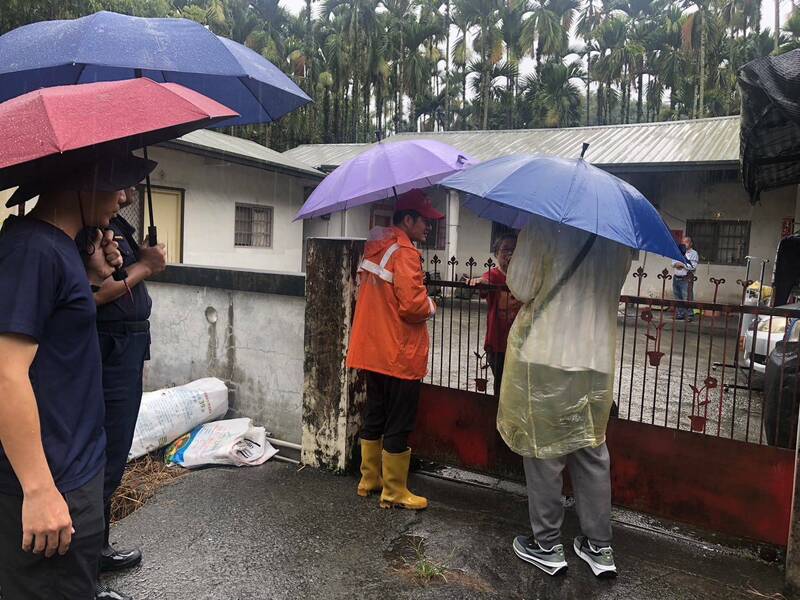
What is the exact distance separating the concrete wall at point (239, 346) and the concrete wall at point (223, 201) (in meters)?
6.27

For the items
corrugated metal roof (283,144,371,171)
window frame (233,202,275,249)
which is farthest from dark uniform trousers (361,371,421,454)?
corrugated metal roof (283,144,371,171)

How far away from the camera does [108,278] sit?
227cm

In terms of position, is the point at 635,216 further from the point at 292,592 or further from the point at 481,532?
the point at 292,592

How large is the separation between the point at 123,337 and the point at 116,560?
115 cm

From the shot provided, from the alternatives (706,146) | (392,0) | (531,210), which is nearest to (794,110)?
(531,210)

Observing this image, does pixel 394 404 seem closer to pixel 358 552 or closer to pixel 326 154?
pixel 358 552

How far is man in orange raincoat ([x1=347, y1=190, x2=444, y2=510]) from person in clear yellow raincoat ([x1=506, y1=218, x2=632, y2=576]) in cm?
65

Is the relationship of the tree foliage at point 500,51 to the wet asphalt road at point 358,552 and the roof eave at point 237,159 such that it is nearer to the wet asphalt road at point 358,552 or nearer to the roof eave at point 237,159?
the roof eave at point 237,159

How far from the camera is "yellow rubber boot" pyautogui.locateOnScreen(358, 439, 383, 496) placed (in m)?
3.54

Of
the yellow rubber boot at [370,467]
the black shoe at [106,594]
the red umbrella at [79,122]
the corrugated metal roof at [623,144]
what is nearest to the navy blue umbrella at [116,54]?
the red umbrella at [79,122]

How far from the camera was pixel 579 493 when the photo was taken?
9.25 ft

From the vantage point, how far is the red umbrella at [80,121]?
4.69ft

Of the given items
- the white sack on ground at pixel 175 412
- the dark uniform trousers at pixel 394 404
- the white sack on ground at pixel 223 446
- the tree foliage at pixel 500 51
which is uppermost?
the tree foliage at pixel 500 51

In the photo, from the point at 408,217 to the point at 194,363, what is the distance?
228cm
